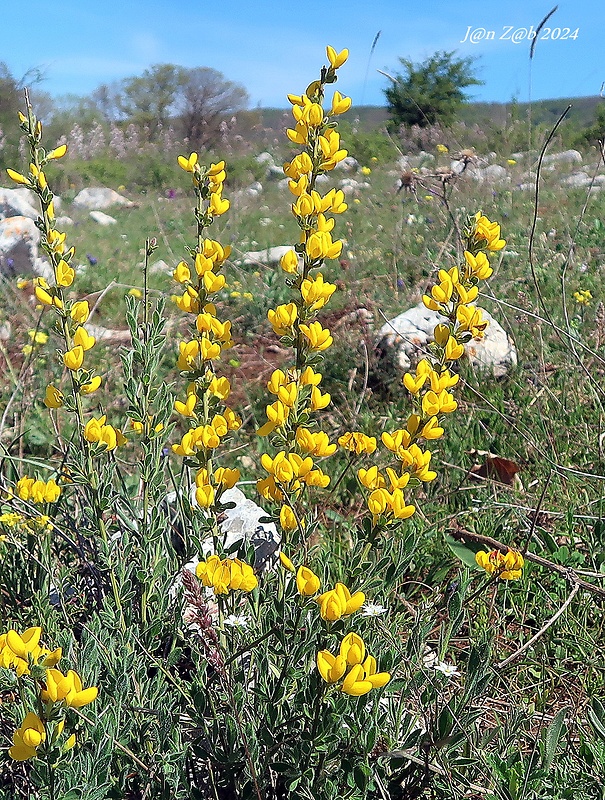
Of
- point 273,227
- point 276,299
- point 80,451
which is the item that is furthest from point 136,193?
point 80,451

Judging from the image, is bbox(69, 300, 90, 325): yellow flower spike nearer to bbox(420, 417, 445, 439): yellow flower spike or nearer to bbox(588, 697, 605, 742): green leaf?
bbox(420, 417, 445, 439): yellow flower spike

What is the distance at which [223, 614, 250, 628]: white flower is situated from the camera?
1.29 meters

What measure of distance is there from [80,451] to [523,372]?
A: 2.34 meters

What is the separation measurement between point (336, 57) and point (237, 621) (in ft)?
3.51

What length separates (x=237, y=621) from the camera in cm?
132

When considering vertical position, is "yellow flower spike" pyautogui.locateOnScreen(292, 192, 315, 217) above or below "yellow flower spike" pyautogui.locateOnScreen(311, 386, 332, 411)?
above

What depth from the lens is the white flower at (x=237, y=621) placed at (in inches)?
50.6

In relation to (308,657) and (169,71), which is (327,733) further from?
(169,71)

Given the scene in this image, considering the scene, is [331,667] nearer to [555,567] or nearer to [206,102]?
[555,567]

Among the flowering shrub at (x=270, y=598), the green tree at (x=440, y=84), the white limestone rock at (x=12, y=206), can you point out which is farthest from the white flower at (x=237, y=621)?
the green tree at (x=440, y=84)

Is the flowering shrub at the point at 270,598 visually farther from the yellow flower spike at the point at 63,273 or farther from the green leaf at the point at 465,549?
the green leaf at the point at 465,549

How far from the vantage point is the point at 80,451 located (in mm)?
1377

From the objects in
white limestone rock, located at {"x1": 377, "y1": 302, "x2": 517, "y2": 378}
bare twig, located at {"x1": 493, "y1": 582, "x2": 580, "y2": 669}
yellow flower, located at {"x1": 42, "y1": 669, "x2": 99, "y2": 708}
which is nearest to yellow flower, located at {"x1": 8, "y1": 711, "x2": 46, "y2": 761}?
yellow flower, located at {"x1": 42, "y1": 669, "x2": 99, "y2": 708}

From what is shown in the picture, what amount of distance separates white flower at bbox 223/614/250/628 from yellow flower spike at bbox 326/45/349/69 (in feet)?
3.42
